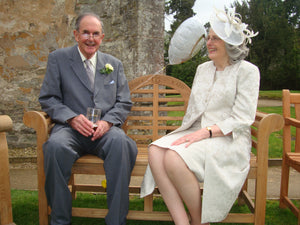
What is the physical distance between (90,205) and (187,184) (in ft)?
4.62

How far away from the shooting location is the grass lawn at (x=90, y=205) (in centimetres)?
284

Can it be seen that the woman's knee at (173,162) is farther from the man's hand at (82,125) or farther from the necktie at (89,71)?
the necktie at (89,71)

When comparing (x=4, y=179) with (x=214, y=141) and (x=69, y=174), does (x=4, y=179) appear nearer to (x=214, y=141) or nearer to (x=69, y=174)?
(x=69, y=174)

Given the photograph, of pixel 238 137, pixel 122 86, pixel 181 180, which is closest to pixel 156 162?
pixel 181 180

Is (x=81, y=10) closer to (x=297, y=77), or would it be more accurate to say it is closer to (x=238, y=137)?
(x=238, y=137)

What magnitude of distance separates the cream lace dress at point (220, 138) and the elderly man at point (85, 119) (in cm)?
28

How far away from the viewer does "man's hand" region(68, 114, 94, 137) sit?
2.52 meters

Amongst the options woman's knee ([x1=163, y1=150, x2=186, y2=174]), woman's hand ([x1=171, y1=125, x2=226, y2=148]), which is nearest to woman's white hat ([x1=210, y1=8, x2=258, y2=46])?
woman's hand ([x1=171, y1=125, x2=226, y2=148])

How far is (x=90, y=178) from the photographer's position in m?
4.00

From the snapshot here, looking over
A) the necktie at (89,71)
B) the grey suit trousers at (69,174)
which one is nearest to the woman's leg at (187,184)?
the grey suit trousers at (69,174)

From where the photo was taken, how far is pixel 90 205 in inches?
125

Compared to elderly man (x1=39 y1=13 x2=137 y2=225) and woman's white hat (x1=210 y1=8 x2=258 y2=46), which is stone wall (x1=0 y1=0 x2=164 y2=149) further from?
woman's white hat (x1=210 y1=8 x2=258 y2=46)

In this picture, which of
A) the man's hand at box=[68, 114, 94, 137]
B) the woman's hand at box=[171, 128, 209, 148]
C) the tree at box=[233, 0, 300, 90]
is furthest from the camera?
the tree at box=[233, 0, 300, 90]

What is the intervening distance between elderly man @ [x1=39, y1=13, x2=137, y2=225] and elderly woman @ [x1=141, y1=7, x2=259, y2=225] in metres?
0.27
